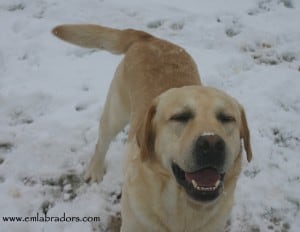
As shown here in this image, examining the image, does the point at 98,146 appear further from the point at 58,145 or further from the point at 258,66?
the point at 258,66

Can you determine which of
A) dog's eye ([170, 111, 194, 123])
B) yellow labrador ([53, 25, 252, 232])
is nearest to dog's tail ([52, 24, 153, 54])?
yellow labrador ([53, 25, 252, 232])

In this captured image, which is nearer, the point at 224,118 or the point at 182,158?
the point at 182,158

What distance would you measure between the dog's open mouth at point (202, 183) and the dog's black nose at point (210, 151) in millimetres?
102

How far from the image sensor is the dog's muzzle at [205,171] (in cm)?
241

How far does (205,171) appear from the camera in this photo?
259 centimetres

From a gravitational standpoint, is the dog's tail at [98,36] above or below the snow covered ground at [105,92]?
Answer: above

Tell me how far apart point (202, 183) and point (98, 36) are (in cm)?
195

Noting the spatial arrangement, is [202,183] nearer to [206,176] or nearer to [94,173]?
[206,176]

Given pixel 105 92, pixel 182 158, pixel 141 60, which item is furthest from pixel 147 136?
pixel 105 92

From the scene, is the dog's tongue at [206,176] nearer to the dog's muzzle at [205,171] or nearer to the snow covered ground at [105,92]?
the dog's muzzle at [205,171]

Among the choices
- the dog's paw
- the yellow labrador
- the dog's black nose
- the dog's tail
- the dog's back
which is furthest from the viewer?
the dog's paw

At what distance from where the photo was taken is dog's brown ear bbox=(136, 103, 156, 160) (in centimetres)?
279

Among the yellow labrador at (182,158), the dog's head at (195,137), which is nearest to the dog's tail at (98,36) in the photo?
the yellow labrador at (182,158)

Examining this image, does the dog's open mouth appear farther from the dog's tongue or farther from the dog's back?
the dog's back
